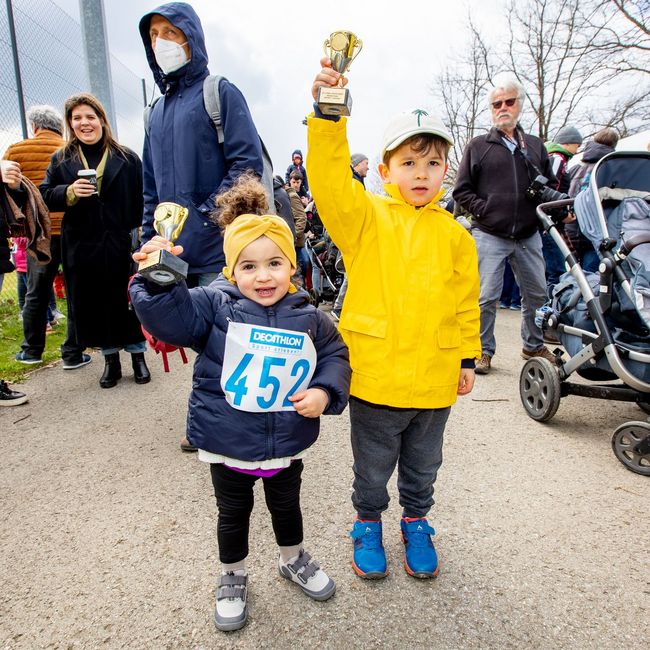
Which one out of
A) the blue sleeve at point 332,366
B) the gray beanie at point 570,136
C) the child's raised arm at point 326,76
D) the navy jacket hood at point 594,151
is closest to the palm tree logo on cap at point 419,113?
the child's raised arm at point 326,76

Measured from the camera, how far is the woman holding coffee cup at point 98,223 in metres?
3.35

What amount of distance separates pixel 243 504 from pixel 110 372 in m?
2.61

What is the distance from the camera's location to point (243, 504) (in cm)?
160

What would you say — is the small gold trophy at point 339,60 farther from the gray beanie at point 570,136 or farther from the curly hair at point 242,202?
the gray beanie at point 570,136

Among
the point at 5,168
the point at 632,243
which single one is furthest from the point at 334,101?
the point at 5,168

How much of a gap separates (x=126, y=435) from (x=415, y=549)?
6.33 feet

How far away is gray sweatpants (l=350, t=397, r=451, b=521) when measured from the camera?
174 centimetres

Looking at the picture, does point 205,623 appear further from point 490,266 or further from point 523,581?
point 490,266

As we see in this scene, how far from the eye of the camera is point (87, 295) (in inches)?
137

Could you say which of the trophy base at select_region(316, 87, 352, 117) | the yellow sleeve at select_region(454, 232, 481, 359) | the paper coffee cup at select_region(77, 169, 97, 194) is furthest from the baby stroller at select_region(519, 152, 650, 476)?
the paper coffee cup at select_region(77, 169, 97, 194)

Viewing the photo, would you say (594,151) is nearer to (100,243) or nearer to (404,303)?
(404,303)

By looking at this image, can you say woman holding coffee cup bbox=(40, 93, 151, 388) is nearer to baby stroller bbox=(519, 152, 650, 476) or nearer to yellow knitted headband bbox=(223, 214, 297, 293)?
yellow knitted headband bbox=(223, 214, 297, 293)

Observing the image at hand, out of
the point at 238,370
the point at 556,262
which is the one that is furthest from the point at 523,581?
the point at 556,262

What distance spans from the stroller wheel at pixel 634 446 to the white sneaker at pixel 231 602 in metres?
2.01
